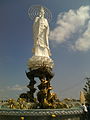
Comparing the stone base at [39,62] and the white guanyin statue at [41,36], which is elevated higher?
the white guanyin statue at [41,36]

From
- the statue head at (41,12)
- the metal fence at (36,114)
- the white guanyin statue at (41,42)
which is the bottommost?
the metal fence at (36,114)

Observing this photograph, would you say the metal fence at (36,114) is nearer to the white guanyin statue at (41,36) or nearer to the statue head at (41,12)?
the white guanyin statue at (41,36)

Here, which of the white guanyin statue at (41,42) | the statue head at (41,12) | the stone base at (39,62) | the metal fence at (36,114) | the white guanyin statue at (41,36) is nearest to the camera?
the metal fence at (36,114)

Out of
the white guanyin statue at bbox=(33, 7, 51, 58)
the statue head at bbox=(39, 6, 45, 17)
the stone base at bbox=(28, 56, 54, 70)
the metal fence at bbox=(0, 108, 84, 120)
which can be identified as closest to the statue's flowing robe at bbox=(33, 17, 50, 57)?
the white guanyin statue at bbox=(33, 7, 51, 58)

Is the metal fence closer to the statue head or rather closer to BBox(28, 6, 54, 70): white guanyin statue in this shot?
BBox(28, 6, 54, 70): white guanyin statue

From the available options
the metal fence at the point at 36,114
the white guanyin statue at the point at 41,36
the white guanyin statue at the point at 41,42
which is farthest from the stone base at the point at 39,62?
the metal fence at the point at 36,114

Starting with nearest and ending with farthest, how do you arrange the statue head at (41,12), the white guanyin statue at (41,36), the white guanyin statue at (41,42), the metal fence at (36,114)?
1. the metal fence at (36,114)
2. the white guanyin statue at (41,42)
3. the white guanyin statue at (41,36)
4. the statue head at (41,12)

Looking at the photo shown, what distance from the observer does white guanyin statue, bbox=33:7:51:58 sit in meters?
14.3

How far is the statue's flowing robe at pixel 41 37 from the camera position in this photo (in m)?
14.3

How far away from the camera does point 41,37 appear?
14672 mm

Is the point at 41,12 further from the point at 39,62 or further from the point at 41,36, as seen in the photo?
→ the point at 39,62

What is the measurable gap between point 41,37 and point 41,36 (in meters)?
0.08

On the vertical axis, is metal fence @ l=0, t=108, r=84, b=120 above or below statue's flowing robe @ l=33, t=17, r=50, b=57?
below

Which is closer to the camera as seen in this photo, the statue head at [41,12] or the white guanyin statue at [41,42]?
the white guanyin statue at [41,42]
